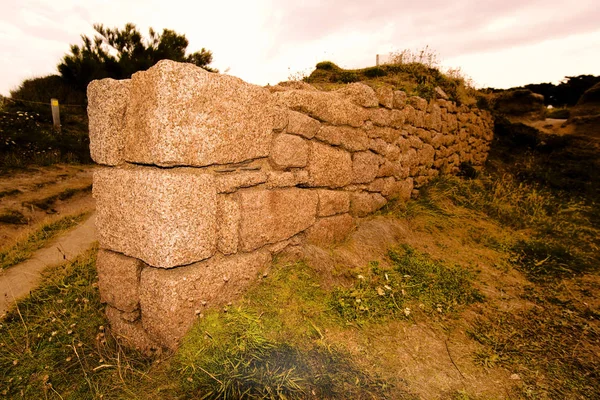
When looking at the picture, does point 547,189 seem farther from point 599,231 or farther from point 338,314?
point 338,314

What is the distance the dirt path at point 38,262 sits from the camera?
273 centimetres

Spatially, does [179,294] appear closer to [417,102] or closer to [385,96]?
[385,96]

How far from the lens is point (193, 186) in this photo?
1.60 metres

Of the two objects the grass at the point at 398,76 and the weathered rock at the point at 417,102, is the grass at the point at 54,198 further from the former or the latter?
the weathered rock at the point at 417,102

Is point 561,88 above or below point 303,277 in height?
above

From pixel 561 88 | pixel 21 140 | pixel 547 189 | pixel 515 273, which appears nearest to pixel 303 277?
pixel 515 273

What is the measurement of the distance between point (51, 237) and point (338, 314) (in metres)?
4.11

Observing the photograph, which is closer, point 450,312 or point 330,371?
point 330,371

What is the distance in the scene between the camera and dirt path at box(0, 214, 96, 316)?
2730mm

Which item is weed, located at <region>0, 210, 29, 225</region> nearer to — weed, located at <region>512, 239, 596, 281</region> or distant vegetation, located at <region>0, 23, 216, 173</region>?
distant vegetation, located at <region>0, 23, 216, 173</region>

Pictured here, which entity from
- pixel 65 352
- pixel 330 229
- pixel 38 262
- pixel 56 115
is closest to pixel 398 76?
pixel 330 229

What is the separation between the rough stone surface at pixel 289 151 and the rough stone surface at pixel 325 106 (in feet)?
0.81

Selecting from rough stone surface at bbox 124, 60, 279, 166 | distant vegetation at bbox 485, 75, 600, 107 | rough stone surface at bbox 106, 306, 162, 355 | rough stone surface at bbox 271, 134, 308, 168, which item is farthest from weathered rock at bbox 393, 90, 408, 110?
distant vegetation at bbox 485, 75, 600, 107

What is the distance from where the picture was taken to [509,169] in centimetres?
586
